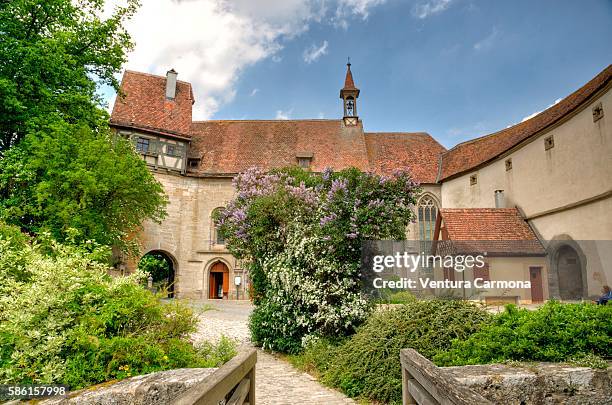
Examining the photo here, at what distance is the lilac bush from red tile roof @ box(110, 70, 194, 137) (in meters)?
17.8

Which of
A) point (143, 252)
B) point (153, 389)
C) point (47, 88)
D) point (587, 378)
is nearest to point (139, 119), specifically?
point (143, 252)

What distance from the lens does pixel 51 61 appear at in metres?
14.2

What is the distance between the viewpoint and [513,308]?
525 cm

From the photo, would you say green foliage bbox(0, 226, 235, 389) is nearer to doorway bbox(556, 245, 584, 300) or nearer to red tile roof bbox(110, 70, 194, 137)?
doorway bbox(556, 245, 584, 300)

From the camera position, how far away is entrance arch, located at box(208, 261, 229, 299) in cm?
2692

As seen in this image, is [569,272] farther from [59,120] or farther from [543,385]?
[59,120]

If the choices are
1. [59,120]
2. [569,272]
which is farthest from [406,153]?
[59,120]

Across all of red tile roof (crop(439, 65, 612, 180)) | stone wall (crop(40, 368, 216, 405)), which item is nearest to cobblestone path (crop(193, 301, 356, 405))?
stone wall (crop(40, 368, 216, 405))

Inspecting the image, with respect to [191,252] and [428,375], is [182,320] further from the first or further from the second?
[191,252]

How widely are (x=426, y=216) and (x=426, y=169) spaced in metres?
3.30

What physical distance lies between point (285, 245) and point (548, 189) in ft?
47.4

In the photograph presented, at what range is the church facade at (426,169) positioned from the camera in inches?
624

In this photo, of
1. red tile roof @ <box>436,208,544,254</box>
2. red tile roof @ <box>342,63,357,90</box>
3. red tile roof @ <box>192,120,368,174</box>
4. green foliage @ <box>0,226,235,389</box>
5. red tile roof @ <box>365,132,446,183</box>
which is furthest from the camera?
red tile roof @ <box>342,63,357,90</box>

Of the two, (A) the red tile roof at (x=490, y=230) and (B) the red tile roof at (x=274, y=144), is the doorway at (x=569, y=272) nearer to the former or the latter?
(A) the red tile roof at (x=490, y=230)
